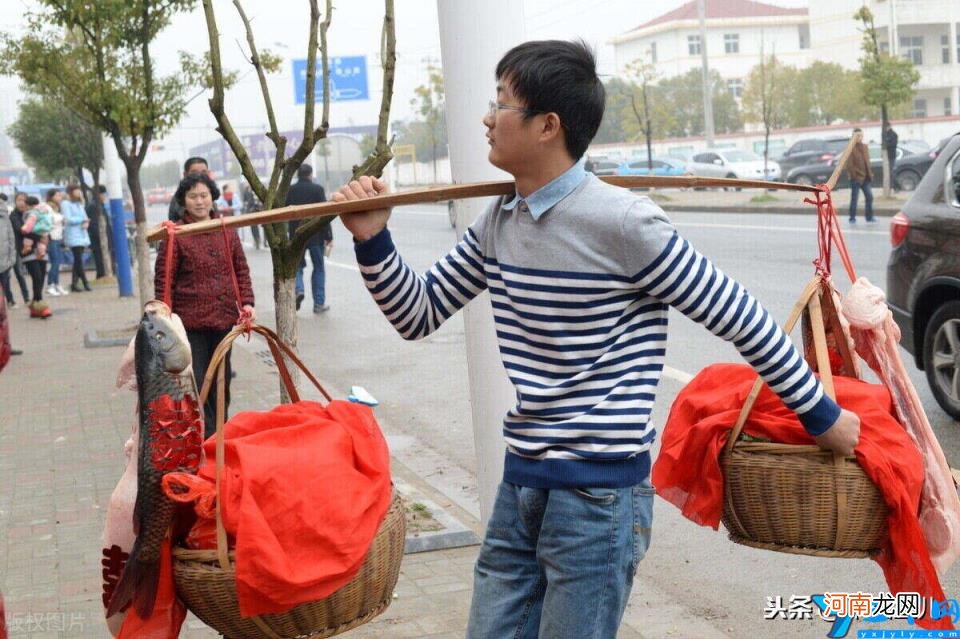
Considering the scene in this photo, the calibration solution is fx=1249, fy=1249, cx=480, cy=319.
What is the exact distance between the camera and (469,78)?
13.9 feet

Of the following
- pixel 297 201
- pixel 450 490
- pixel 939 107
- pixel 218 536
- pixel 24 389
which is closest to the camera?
pixel 218 536

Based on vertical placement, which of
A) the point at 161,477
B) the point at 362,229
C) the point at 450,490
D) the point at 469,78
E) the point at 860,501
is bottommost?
the point at 450,490

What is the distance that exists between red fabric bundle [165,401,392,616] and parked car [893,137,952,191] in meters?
28.2

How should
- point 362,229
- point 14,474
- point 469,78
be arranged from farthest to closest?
point 14,474 < point 469,78 < point 362,229

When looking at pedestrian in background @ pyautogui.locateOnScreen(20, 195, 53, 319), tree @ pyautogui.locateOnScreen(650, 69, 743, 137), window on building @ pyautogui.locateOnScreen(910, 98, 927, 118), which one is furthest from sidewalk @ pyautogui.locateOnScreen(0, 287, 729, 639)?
window on building @ pyautogui.locateOnScreen(910, 98, 927, 118)

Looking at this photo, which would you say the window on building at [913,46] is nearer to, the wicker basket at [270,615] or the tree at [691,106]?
the tree at [691,106]

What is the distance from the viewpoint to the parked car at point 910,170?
29.1 metres

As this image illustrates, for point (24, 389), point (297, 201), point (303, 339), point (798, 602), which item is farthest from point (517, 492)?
point (297, 201)

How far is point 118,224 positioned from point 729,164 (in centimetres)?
2555

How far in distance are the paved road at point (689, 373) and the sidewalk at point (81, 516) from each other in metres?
0.32

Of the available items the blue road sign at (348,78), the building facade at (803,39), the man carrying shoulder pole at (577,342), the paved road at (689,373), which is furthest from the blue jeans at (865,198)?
the building facade at (803,39)

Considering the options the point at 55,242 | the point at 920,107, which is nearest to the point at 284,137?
the point at 55,242

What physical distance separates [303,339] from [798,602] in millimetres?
8937

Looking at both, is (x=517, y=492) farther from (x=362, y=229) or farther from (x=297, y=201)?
(x=297, y=201)
